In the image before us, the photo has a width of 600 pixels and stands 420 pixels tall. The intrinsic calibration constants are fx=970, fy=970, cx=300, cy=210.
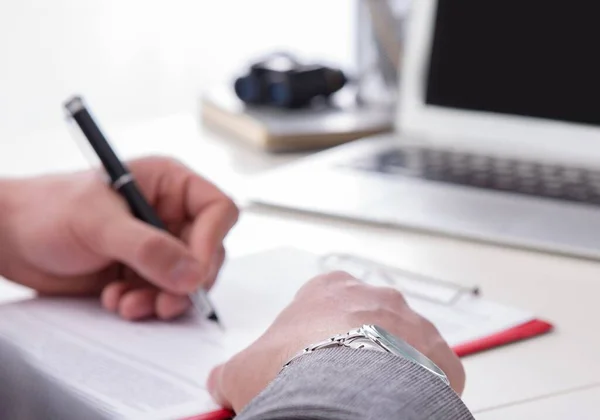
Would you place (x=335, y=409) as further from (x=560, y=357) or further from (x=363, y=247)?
(x=363, y=247)

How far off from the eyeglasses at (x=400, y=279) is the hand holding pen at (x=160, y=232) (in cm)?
9

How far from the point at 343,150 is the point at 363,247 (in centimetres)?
27

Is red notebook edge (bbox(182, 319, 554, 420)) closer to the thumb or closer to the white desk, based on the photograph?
the white desk

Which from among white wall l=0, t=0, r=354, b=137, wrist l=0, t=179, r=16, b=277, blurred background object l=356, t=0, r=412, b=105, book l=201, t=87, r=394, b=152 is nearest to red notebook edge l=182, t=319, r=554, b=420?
wrist l=0, t=179, r=16, b=277

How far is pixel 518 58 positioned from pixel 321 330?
59cm

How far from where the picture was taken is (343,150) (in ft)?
3.54

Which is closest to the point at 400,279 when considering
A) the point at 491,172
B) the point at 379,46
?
the point at 491,172

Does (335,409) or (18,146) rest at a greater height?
(335,409)

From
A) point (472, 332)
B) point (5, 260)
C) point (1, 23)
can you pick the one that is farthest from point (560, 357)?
point (1, 23)

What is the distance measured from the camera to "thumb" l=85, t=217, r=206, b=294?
26.6 inches

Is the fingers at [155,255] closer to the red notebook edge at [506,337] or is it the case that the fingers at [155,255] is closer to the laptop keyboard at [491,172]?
the red notebook edge at [506,337]

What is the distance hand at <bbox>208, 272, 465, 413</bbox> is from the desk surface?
39 millimetres

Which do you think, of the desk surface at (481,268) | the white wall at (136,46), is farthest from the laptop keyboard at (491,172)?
the white wall at (136,46)

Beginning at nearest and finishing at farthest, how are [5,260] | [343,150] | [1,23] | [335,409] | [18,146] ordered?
[335,409] < [5,260] < [343,150] < [18,146] < [1,23]
